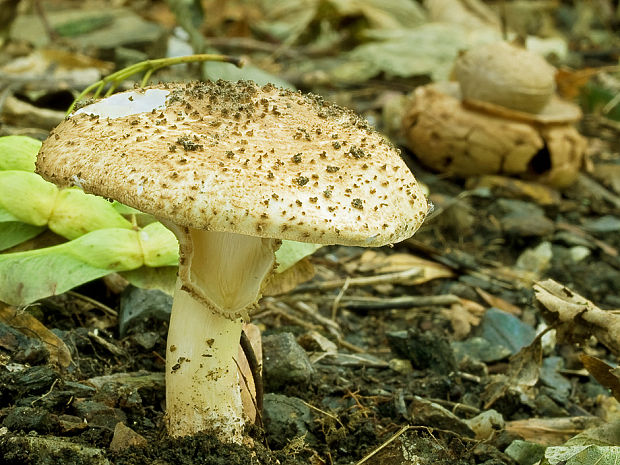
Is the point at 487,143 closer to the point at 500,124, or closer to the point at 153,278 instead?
the point at 500,124

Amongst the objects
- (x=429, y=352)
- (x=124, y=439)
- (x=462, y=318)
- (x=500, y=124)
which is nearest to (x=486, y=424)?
(x=429, y=352)

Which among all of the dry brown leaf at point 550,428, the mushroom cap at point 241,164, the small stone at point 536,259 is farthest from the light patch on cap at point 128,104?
the small stone at point 536,259

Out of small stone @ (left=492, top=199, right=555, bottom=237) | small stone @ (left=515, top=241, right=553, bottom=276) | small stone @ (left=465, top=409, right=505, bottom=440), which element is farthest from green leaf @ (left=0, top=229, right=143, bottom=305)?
small stone @ (left=492, top=199, right=555, bottom=237)

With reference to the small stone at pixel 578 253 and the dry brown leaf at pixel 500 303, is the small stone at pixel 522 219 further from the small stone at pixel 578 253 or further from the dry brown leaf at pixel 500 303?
the dry brown leaf at pixel 500 303

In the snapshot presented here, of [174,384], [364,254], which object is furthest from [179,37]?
[174,384]

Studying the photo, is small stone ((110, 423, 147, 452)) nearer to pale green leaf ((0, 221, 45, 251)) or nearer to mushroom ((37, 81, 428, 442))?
mushroom ((37, 81, 428, 442))

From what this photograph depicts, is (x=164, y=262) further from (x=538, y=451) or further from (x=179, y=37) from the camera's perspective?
(x=179, y=37)
